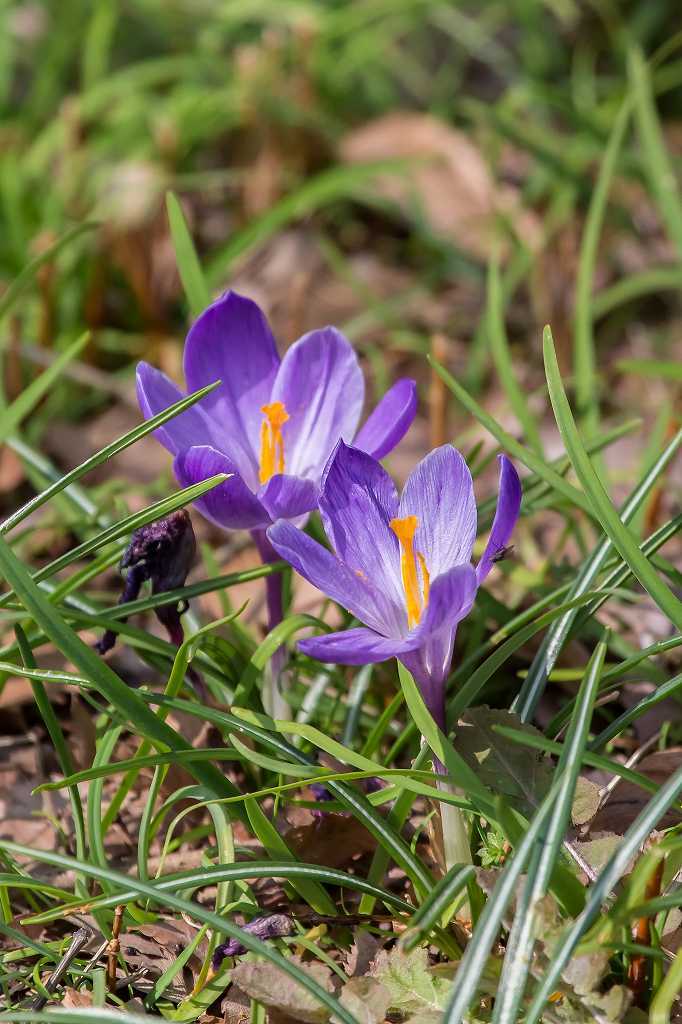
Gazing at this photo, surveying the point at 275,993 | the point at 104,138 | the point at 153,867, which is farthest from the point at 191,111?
the point at 275,993

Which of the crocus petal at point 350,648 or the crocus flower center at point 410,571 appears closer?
the crocus petal at point 350,648

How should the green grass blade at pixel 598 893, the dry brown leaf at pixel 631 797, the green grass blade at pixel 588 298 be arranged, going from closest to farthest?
the green grass blade at pixel 598 893, the dry brown leaf at pixel 631 797, the green grass blade at pixel 588 298

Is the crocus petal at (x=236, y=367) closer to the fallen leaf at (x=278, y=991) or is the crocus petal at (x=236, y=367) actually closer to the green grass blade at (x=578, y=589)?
the green grass blade at (x=578, y=589)

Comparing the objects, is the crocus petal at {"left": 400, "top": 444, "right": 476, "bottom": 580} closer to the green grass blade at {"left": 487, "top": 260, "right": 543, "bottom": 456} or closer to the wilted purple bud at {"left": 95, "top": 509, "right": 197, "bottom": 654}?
the wilted purple bud at {"left": 95, "top": 509, "right": 197, "bottom": 654}

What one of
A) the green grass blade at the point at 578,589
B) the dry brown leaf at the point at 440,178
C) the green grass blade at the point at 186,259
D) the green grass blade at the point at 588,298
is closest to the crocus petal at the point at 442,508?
the green grass blade at the point at 578,589

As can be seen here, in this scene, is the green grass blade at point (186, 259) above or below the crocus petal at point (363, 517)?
above

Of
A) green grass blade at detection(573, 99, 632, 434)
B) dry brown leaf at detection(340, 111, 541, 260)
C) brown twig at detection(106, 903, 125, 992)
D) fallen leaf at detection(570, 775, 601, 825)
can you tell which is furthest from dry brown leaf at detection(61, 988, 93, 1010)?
dry brown leaf at detection(340, 111, 541, 260)
